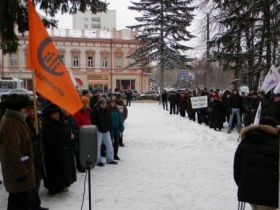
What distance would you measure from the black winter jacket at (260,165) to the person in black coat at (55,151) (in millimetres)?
3475

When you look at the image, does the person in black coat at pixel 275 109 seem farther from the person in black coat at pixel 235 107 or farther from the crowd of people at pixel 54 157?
the crowd of people at pixel 54 157

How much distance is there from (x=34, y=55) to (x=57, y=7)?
476 cm

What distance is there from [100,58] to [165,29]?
2062cm

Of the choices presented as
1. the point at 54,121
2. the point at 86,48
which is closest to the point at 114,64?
the point at 86,48

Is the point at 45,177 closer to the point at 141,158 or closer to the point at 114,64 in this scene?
the point at 141,158

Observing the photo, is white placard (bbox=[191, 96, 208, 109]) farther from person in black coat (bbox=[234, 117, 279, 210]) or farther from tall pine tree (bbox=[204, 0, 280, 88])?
person in black coat (bbox=[234, 117, 279, 210])

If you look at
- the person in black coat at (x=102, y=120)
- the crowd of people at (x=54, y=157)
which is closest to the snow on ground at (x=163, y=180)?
the crowd of people at (x=54, y=157)

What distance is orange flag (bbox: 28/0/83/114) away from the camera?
20.4 ft

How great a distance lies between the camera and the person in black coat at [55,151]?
718cm

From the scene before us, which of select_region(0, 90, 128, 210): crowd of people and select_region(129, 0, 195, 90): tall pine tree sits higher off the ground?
select_region(129, 0, 195, 90): tall pine tree

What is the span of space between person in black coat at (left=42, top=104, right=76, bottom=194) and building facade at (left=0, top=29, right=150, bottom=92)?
191 ft

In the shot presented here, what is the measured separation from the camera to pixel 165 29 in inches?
1912

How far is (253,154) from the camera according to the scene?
4738 millimetres

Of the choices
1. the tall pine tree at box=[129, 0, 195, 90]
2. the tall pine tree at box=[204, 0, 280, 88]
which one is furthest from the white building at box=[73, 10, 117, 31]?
the tall pine tree at box=[204, 0, 280, 88]
